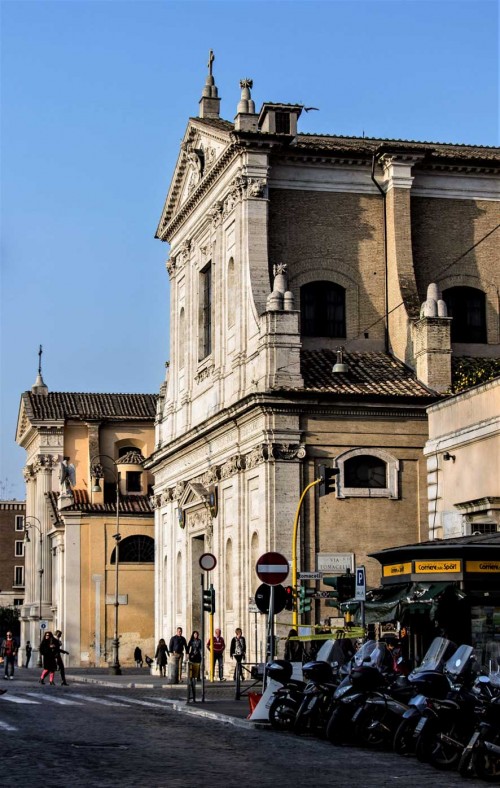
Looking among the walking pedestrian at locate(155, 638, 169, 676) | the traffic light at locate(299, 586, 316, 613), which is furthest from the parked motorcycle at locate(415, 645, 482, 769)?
the walking pedestrian at locate(155, 638, 169, 676)

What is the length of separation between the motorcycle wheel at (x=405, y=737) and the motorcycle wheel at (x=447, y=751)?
27.6 inches

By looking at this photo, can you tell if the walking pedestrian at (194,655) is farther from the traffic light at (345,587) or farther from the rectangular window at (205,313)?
the rectangular window at (205,313)

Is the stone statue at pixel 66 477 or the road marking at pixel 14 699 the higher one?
the stone statue at pixel 66 477

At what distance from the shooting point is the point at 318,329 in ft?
144

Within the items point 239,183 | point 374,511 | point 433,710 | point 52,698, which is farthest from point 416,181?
point 433,710

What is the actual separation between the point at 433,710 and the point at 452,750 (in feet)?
1.73

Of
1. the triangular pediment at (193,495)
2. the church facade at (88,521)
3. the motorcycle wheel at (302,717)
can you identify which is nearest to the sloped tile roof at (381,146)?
the triangular pediment at (193,495)

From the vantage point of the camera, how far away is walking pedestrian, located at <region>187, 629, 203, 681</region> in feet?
96.3

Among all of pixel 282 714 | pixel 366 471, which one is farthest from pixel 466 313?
pixel 282 714

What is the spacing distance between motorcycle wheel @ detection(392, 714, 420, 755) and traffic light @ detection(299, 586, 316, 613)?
18015mm

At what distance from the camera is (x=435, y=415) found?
1410 inches

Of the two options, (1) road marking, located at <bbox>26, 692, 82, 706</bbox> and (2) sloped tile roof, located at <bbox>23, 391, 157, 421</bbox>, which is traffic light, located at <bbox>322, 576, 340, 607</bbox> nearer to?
(1) road marking, located at <bbox>26, 692, 82, 706</bbox>

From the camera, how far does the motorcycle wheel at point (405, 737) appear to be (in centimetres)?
1756

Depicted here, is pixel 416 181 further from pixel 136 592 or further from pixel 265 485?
pixel 136 592
